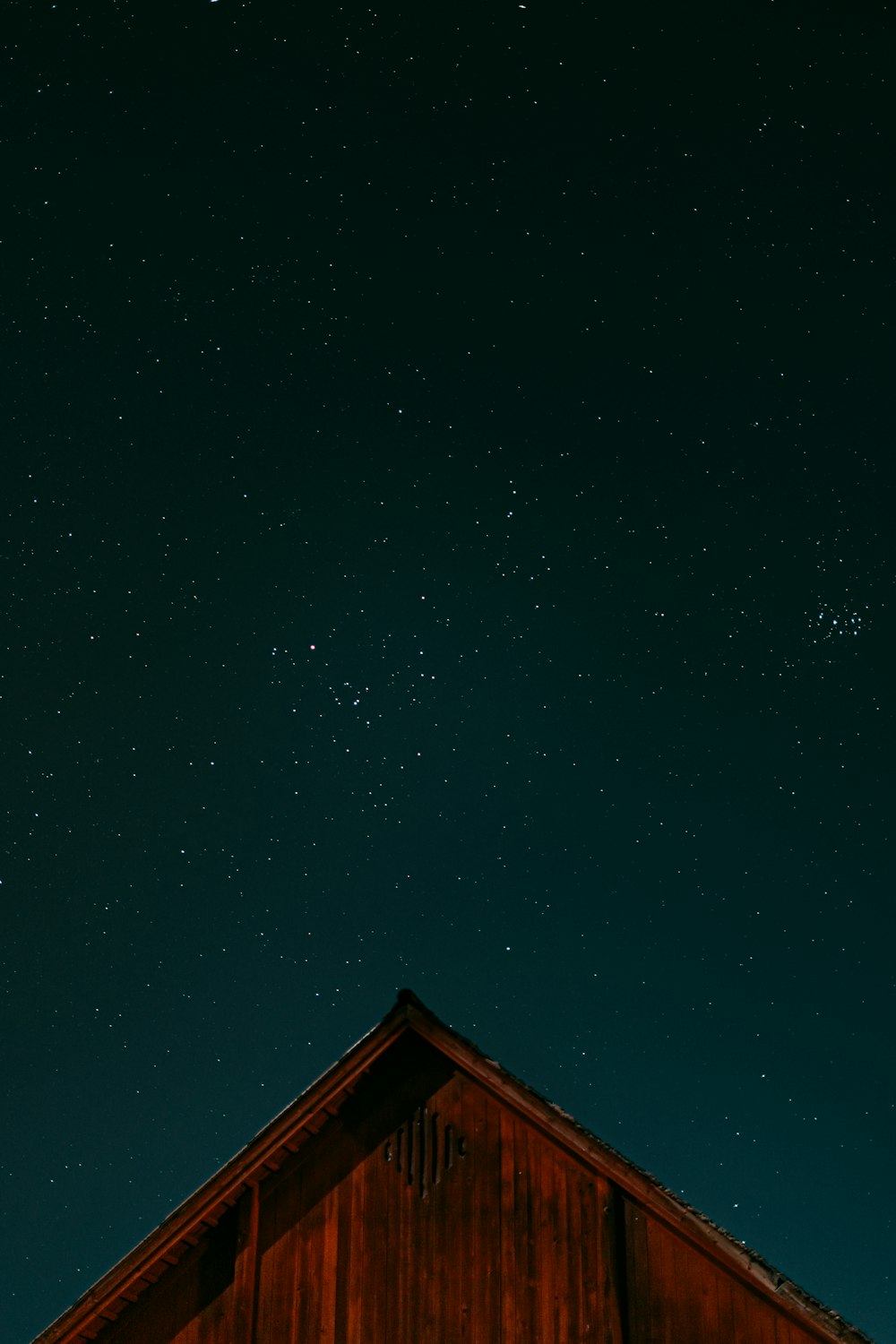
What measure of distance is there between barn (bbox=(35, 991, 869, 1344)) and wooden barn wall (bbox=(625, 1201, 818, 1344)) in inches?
0.6

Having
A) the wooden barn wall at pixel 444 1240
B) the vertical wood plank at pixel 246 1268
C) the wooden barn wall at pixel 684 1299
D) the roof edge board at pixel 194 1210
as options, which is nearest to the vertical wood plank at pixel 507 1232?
the wooden barn wall at pixel 444 1240

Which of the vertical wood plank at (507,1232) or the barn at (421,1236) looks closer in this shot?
the barn at (421,1236)

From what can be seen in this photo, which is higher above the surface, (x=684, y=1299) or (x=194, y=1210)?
(x=194, y=1210)

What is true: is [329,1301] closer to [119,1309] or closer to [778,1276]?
[119,1309]

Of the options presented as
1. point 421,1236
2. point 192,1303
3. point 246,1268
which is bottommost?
point 192,1303

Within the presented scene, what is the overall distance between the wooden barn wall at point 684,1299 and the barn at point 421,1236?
0.02 meters

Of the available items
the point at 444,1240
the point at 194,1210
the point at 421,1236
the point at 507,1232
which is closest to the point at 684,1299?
the point at 507,1232

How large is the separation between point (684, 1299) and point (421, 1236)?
102 inches

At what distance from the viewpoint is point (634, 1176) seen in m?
11.7

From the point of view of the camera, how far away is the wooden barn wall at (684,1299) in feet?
36.0

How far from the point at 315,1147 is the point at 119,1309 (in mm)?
2472

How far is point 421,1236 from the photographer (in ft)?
40.3

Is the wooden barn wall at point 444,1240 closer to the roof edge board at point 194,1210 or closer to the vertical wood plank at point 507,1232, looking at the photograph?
the vertical wood plank at point 507,1232

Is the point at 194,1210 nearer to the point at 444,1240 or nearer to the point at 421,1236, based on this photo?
the point at 421,1236
